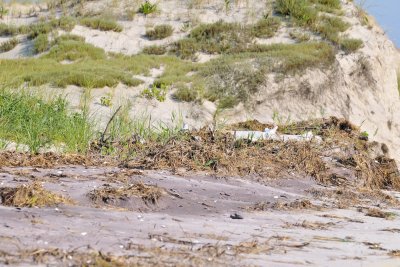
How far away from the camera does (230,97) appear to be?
1638 cm

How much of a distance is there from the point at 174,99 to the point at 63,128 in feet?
21.4

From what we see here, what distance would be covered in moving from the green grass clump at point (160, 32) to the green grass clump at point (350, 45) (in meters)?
4.07

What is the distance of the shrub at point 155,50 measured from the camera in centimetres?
1873

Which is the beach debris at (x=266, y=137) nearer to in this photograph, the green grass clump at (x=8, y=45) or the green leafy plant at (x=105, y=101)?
the green leafy plant at (x=105, y=101)

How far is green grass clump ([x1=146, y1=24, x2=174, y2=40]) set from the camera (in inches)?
758

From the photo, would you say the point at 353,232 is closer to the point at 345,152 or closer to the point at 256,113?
the point at 345,152

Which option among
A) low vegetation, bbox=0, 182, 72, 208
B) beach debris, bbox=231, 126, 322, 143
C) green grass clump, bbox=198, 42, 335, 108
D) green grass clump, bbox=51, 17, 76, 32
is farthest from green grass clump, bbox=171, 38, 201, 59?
low vegetation, bbox=0, 182, 72, 208

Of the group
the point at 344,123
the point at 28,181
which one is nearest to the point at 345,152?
the point at 344,123

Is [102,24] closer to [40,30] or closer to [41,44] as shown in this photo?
[40,30]

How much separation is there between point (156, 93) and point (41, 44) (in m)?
4.16

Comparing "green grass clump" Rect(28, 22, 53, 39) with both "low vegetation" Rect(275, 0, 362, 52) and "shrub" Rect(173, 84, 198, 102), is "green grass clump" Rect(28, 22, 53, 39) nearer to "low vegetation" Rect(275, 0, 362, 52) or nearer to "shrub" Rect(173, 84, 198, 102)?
"shrub" Rect(173, 84, 198, 102)

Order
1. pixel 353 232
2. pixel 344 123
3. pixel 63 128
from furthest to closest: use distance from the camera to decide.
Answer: pixel 344 123 < pixel 63 128 < pixel 353 232

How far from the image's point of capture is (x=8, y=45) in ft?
63.9

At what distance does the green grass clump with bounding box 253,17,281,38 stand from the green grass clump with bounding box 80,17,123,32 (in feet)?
10.9
